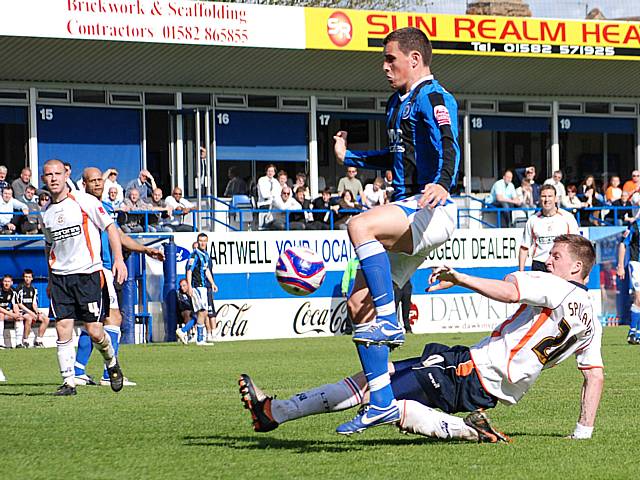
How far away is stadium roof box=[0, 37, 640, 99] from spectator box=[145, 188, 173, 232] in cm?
323

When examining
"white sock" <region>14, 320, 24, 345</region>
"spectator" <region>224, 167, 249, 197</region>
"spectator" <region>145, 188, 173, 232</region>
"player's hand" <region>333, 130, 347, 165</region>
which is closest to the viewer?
"player's hand" <region>333, 130, 347, 165</region>

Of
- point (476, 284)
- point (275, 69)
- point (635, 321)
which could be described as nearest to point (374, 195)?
point (275, 69)

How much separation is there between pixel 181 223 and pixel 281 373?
10.8 metres

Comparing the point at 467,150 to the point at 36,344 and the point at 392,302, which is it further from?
the point at 392,302

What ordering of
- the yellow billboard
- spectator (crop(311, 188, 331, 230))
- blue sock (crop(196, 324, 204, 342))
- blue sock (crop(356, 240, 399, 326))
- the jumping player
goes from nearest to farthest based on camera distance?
blue sock (crop(356, 240, 399, 326)) < the jumping player < blue sock (crop(196, 324, 204, 342)) < spectator (crop(311, 188, 331, 230)) < the yellow billboard

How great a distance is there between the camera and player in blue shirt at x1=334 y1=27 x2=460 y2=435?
621cm

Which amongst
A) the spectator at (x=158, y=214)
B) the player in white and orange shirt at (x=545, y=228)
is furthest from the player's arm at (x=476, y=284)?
the spectator at (x=158, y=214)

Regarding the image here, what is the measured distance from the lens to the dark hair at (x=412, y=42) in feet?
22.4

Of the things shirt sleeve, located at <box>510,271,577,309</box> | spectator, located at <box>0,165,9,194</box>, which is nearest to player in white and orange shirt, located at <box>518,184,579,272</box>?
shirt sleeve, located at <box>510,271,577,309</box>

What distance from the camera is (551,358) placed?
6.54m

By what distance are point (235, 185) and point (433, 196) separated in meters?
20.8

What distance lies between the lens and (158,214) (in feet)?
74.9

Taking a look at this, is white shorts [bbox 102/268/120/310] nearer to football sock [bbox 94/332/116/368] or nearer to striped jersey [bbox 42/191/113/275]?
striped jersey [bbox 42/191/113/275]

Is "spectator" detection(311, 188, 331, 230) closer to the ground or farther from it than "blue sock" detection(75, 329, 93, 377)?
farther from it
